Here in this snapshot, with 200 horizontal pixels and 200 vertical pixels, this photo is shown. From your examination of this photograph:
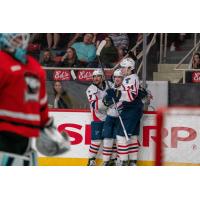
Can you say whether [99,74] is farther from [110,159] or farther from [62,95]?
[110,159]

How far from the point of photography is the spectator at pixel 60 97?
18.4 ft

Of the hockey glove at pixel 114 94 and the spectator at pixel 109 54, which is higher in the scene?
the spectator at pixel 109 54

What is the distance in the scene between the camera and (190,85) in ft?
17.9

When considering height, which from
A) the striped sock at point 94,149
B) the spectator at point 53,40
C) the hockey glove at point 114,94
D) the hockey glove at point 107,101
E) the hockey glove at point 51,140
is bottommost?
the striped sock at point 94,149

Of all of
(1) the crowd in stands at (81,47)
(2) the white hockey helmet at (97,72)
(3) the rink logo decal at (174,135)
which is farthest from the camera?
(2) the white hockey helmet at (97,72)

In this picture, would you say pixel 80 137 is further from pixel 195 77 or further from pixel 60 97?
pixel 195 77

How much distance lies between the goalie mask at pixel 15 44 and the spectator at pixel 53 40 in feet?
8.17

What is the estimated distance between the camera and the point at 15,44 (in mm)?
2883

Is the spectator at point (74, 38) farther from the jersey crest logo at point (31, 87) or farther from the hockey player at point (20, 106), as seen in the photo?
the jersey crest logo at point (31, 87)

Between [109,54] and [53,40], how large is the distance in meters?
0.48

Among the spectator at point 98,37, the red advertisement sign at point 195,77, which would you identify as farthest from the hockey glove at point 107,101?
the red advertisement sign at point 195,77

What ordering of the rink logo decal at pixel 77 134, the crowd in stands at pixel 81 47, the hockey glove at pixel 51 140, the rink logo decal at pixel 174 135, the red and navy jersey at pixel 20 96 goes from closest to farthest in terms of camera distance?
the red and navy jersey at pixel 20 96, the hockey glove at pixel 51 140, the rink logo decal at pixel 174 135, the crowd in stands at pixel 81 47, the rink logo decal at pixel 77 134

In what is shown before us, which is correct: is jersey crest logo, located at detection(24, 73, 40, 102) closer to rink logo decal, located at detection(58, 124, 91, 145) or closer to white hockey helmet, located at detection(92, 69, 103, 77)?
white hockey helmet, located at detection(92, 69, 103, 77)

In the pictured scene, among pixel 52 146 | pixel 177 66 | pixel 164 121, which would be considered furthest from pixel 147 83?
pixel 52 146
